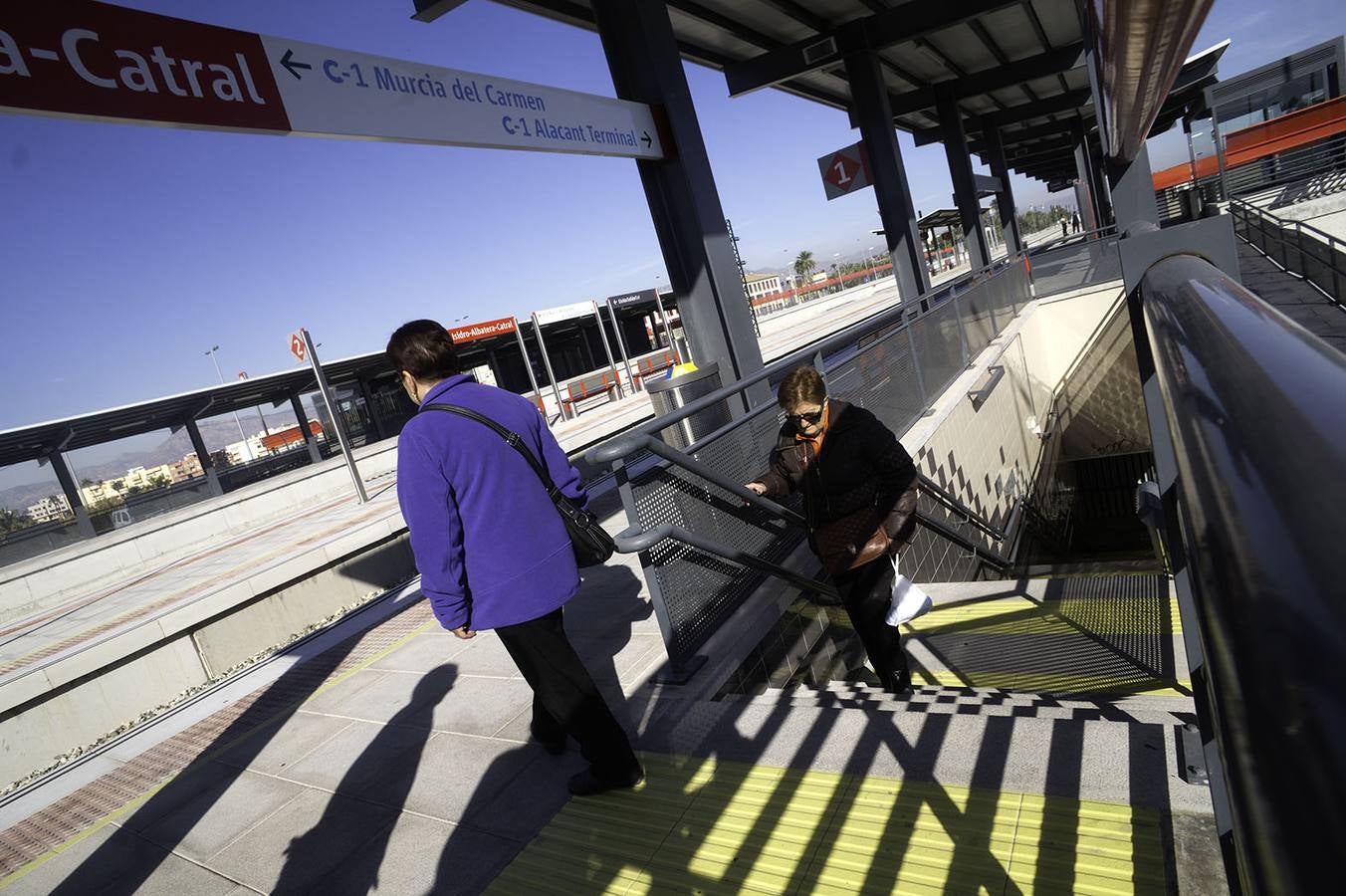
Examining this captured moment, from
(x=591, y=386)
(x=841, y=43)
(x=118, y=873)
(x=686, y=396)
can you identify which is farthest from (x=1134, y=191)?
(x=591, y=386)

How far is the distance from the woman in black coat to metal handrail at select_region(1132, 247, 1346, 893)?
2.92 metres

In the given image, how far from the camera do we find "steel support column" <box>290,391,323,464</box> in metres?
22.3

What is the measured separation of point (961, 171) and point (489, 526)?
61.9 ft

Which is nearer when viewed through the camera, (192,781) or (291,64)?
(192,781)

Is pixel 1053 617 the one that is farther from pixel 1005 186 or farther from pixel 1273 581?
pixel 1005 186

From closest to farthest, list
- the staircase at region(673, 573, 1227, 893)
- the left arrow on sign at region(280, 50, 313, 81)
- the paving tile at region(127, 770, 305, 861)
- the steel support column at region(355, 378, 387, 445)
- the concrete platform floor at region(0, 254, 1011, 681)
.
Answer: the staircase at region(673, 573, 1227, 893) → the paving tile at region(127, 770, 305, 861) → the left arrow on sign at region(280, 50, 313, 81) → the concrete platform floor at region(0, 254, 1011, 681) → the steel support column at region(355, 378, 387, 445)

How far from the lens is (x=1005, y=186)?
25031mm

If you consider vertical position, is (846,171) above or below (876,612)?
above

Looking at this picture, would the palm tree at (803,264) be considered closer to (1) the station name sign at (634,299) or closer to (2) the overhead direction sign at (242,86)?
(1) the station name sign at (634,299)

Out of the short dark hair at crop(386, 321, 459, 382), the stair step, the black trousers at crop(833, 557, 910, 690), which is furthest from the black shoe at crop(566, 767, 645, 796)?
the short dark hair at crop(386, 321, 459, 382)

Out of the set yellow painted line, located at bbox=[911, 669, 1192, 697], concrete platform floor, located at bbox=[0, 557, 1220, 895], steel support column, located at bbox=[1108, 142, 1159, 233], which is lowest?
yellow painted line, located at bbox=[911, 669, 1192, 697]

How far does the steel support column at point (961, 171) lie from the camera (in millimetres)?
17766

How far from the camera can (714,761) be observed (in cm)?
315

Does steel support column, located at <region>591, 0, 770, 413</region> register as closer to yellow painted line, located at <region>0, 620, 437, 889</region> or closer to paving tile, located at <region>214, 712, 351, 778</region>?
yellow painted line, located at <region>0, 620, 437, 889</region>
